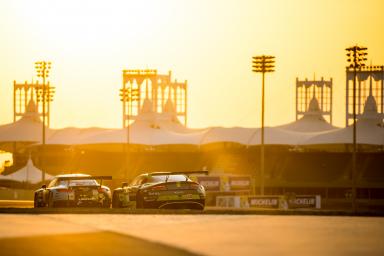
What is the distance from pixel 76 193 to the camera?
29.2 m

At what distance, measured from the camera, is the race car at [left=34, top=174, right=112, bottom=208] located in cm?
2916

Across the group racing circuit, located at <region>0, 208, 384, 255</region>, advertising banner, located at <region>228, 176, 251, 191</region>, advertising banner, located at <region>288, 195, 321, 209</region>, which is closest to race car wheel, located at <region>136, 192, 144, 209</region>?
racing circuit, located at <region>0, 208, 384, 255</region>

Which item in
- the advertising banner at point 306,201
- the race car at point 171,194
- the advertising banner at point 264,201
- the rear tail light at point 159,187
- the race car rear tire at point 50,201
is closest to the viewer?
the race car at point 171,194

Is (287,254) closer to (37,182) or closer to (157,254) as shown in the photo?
(157,254)

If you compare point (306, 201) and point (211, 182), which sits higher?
point (211, 182)

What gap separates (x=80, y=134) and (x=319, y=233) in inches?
5016

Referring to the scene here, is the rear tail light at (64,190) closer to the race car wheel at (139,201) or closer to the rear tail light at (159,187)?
the race car wheel at (139,201)

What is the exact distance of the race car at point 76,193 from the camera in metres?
29.2

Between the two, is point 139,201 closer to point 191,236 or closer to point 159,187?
point 159,187

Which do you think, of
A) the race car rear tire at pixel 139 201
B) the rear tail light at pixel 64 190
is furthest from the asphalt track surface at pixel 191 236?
the rear tail light at pixel 64 190

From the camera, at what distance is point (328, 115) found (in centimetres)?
14038

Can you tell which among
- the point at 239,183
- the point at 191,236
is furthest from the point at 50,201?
A: the point at 239,183

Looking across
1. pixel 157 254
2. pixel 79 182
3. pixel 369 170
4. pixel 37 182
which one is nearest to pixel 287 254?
pixel 157 254

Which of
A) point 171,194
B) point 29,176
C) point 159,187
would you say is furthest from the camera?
point 29,176
